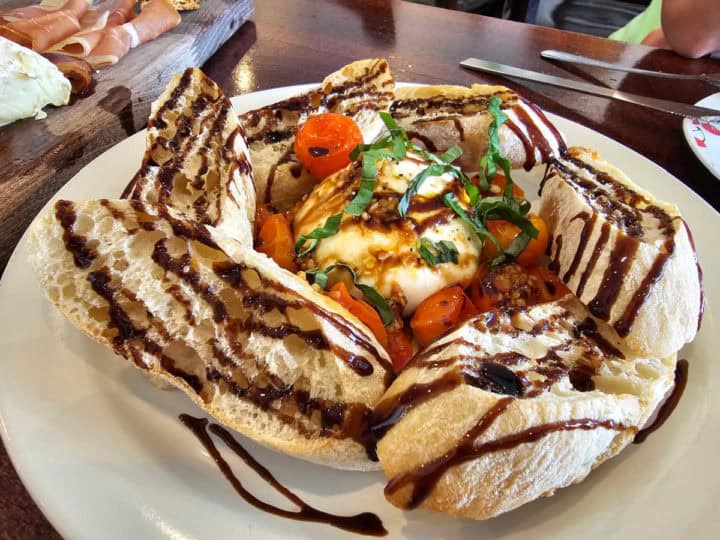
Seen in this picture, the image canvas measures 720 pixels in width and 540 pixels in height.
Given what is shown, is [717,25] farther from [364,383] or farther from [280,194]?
[364,383]

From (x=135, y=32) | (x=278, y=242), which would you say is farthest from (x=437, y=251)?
(x=135, y=32)

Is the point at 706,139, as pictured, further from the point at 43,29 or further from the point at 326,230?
the point at 43,29

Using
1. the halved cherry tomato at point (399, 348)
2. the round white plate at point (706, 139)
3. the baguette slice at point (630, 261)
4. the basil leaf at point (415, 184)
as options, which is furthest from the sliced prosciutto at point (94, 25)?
the round white plate at point (706, 139)

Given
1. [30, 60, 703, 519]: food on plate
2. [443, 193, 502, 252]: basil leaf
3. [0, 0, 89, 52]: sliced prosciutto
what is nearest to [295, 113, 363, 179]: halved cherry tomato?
[30, 60, 703, 519]: food on plate

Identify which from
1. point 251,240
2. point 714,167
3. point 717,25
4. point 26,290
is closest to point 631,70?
point 717,25

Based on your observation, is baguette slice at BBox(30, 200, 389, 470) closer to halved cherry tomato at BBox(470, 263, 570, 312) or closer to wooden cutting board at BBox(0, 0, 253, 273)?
halved cherry tomato at BBox(470, 263, 570, 312)

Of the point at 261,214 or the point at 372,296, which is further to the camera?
the point at 261,214

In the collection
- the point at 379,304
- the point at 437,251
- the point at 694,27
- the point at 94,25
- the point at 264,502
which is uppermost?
Result: the point at 694,27
